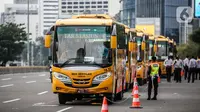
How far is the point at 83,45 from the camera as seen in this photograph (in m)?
23.5

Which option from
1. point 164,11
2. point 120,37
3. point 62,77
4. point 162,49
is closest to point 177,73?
point 162,49

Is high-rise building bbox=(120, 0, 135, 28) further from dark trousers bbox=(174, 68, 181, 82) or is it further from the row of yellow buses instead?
the row of yellow buses

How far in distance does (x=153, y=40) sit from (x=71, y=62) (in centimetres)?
2918

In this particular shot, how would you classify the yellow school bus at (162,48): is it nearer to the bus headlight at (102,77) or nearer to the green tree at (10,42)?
the bus headlight at (102,77)

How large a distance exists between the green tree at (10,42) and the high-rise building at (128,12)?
2572 inches

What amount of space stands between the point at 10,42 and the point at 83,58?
75.0 metres

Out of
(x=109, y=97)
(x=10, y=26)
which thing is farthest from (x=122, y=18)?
(x=109, y=97)

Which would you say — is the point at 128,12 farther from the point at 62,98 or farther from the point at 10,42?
the point at 62,98

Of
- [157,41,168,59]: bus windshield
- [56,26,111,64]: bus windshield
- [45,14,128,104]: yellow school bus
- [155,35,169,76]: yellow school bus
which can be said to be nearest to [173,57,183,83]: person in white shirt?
[155,35,169,76]: yellow school bus

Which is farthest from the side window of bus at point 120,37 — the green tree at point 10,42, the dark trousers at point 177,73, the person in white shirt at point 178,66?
the green tree at point 10,42

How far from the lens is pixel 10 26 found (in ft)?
332

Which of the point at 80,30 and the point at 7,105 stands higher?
the point at 80,30

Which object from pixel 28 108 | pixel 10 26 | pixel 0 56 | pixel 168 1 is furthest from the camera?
pixel 168 1

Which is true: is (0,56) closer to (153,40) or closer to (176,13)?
(153,40)
